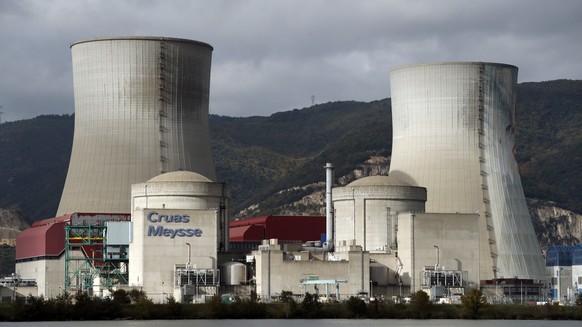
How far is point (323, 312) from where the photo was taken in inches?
2793

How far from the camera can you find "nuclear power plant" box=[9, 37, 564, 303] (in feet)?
260

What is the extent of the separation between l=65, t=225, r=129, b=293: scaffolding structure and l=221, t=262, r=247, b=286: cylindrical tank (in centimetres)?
653

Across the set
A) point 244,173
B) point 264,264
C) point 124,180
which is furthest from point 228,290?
point 244,173

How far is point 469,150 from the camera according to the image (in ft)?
278

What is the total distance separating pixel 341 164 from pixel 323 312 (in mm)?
101193

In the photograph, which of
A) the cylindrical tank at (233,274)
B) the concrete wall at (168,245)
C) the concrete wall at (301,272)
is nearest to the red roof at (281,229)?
the cylindrical tank at (233,274)

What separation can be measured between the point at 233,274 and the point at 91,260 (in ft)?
32.8

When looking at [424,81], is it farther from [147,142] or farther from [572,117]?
[572,117]

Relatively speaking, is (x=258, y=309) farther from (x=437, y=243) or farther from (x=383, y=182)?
(x=383, y=182)

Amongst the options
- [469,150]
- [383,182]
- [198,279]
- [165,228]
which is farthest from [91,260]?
[469,150]

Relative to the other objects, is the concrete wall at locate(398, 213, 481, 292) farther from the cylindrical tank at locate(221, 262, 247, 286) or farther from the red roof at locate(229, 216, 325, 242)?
the red roof at locate(229, 216, 325, 242)

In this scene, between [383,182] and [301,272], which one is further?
[383,182]

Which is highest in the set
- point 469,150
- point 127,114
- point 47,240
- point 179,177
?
point 127,114

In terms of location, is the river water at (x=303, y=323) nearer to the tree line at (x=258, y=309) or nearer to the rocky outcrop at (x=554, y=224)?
the tree line at (x=258, y=309)
